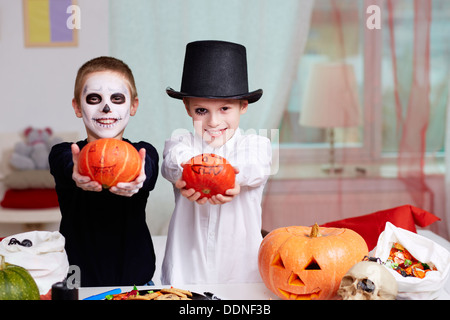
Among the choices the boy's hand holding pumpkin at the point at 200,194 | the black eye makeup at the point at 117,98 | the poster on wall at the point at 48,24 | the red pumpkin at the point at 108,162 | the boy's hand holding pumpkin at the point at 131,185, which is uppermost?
the poster on wall at the point at 48,24

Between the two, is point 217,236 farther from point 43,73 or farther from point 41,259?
point 43,73

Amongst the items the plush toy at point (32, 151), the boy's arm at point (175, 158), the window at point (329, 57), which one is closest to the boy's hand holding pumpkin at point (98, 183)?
the boy's arm at point (175, 158)

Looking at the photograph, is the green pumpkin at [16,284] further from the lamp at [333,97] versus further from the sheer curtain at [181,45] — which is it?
the lamp at [333,97]

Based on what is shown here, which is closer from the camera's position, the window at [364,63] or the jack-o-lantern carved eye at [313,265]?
the jack-o-lantern carved eye at [313,265]

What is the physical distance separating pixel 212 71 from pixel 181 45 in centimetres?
123

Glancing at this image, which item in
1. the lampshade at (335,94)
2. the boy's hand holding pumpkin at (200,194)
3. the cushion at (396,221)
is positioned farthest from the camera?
the lampshade at (335,94)

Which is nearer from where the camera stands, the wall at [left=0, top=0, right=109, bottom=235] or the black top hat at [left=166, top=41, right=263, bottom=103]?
the black top hat at [left=166, top=41, right=263, bottom=103]

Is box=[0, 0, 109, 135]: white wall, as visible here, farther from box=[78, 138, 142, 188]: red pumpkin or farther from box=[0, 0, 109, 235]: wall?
box=[78, 138, 142, 188]: red pumpkin

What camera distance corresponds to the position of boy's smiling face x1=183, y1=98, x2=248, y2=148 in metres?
1.25

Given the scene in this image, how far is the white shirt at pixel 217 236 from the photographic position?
132 cm

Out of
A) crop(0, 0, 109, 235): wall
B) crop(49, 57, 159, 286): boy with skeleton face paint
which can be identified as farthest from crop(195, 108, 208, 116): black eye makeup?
crop(0, 0, 109, 235): wall

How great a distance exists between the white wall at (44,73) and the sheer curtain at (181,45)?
0.40ft

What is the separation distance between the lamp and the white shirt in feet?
4.42
